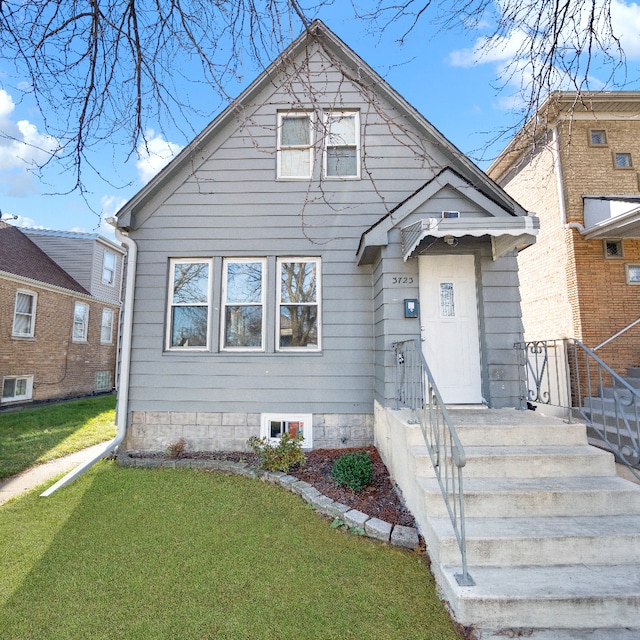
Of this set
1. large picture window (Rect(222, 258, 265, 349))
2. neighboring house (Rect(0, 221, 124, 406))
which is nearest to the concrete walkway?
large picture window (Rect(222, 258, 265, 349))

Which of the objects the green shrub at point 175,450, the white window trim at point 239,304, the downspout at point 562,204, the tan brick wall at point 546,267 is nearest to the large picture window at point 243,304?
the white window trim at point 239,304

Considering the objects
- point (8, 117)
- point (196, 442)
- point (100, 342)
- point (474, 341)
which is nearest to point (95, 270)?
point (100, 342)

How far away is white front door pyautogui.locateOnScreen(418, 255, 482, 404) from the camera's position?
518 cm

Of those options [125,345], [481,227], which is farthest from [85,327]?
[481,227]

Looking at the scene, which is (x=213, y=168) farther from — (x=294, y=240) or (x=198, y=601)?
(x=198, y=601)

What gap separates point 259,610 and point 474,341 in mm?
4193

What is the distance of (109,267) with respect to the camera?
16156 millimetres

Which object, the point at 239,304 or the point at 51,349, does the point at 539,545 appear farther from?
the point at 51,349

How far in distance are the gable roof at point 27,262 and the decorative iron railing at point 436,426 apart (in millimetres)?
12634

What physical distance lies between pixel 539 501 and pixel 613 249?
728 centimetres

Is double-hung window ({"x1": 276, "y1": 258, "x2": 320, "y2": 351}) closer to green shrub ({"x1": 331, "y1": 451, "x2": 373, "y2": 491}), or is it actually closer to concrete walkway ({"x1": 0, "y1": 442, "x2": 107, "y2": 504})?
green shrub ({"x1": 331, "y1": 451, "x2": 373, "y2": 491})

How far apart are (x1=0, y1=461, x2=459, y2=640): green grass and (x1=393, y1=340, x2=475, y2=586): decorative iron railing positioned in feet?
1.99

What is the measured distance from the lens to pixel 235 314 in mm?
6125

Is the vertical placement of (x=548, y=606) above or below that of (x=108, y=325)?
below
